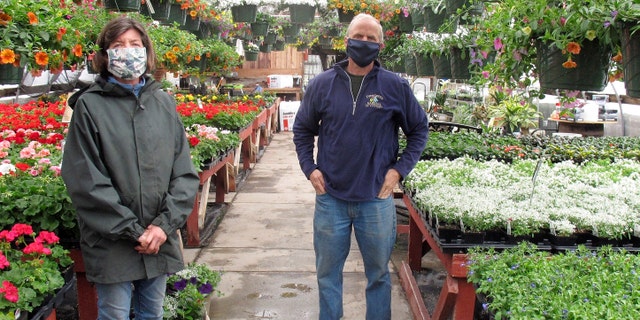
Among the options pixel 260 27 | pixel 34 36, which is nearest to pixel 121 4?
pixel 34 36

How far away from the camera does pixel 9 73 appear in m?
2.85

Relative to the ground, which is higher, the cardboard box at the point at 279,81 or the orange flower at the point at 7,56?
the orange flower at the point at 7,56

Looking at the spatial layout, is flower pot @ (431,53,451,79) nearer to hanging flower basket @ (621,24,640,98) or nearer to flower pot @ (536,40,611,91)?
flower pot @ (536,40,611,91)

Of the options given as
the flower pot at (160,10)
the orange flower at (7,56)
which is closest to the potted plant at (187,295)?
the orange flower at (7,56)

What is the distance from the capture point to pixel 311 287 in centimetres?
419

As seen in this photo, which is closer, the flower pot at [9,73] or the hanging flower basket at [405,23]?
the flower pot at [9,73]

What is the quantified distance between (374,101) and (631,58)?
1.13 metres

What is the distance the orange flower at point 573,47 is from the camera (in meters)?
2.22

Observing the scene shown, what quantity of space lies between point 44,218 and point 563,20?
2.35 metres

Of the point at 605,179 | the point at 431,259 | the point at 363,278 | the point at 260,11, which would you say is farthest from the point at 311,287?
the point at 260,11

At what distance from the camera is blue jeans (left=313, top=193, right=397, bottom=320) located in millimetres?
2830

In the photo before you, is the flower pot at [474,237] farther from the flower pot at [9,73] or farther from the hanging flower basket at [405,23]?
the hanging flower basket at [405,23]

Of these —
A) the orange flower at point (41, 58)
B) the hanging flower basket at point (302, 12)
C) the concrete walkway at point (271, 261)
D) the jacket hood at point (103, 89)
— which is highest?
the hanging flower basket at point (302, 12)

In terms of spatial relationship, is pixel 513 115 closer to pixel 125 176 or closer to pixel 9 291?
pixel 125 176
